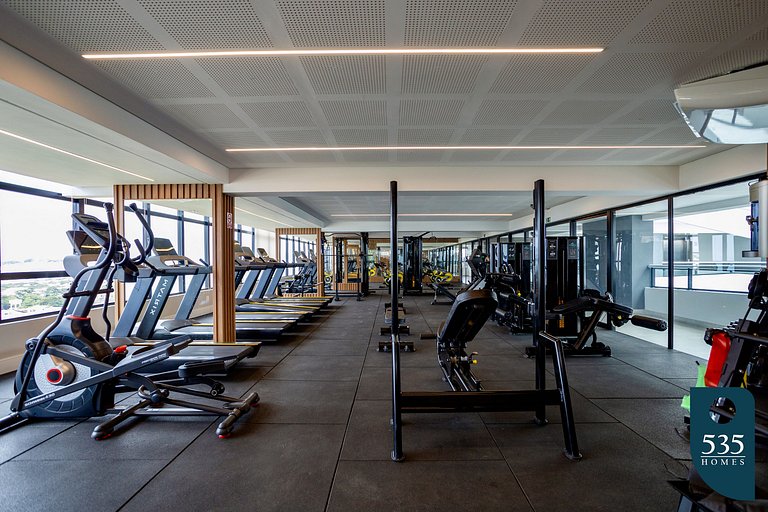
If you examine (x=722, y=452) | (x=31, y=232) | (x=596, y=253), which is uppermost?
(x=31, y=232)

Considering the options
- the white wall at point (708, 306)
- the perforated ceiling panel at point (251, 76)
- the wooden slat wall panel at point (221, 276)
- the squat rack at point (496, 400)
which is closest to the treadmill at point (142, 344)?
the wooden slat wall panel at point (221, 276)

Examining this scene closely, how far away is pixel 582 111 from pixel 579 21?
1.41m

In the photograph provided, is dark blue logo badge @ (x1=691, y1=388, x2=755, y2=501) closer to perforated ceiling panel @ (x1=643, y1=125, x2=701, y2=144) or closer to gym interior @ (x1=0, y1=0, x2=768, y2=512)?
gym interior @ (x1=0, y1=0, x2=768, y2=512)

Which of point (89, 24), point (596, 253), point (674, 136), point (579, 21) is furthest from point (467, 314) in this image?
point (596, 253)

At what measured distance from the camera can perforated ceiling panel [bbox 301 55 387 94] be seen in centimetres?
238

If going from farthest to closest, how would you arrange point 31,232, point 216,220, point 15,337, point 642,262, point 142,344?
point 642,262 → point 216,220 → point 31,232 → point 15,337 → point 142,344

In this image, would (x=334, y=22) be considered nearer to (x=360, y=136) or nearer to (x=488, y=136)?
(x=360, y=136)

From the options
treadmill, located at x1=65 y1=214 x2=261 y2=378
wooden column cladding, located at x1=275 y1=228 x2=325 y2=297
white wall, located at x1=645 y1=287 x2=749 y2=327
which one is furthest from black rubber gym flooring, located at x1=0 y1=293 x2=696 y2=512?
wooden column cladding, located at x1=275 y1=228 x2=325 y2=297

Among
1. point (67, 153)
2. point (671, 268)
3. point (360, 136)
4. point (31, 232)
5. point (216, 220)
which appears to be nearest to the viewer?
point (67, 153)

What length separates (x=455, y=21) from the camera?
2029 mm

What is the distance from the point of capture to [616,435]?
2.64 meters

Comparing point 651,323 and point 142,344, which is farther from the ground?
point 651,323

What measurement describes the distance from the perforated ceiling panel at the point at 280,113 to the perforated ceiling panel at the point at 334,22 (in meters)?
0.92

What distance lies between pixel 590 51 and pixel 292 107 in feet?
8.27
